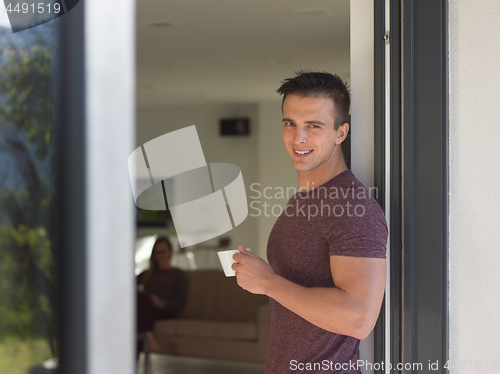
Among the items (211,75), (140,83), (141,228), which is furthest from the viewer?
(141,228)

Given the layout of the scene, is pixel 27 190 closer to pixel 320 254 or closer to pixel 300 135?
pixel 320 254

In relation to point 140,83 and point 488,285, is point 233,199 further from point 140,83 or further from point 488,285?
point 488,285

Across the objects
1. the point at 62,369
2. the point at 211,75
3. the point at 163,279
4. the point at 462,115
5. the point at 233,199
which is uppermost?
the point at 211,75

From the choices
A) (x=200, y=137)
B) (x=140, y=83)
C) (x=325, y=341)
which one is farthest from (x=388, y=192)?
(x=200, y=137)

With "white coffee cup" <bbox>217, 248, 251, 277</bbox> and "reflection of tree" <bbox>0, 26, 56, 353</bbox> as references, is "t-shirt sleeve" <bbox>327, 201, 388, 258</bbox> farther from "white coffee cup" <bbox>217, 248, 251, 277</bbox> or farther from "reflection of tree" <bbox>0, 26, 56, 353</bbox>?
"reflection of tree" <bbox>0, 26, 56, 353</bbox>

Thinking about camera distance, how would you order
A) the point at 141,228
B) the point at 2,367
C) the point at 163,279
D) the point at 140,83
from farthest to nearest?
the point at 141,228 → the point at 140,83 → the point at 163,279 → the point at 2,367

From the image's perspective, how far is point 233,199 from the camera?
452 centimetres

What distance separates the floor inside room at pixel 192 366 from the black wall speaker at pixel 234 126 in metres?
2.66

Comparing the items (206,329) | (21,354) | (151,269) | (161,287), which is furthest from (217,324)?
(21,354)

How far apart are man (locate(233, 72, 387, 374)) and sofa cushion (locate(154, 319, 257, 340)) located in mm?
2432

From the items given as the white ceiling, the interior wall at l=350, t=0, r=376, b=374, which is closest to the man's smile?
the interior wall at l=350, t=0, r=376, b=374

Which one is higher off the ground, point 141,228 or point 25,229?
point 25,229

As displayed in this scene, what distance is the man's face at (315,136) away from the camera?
3.25ft

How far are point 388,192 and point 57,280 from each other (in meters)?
0.83
